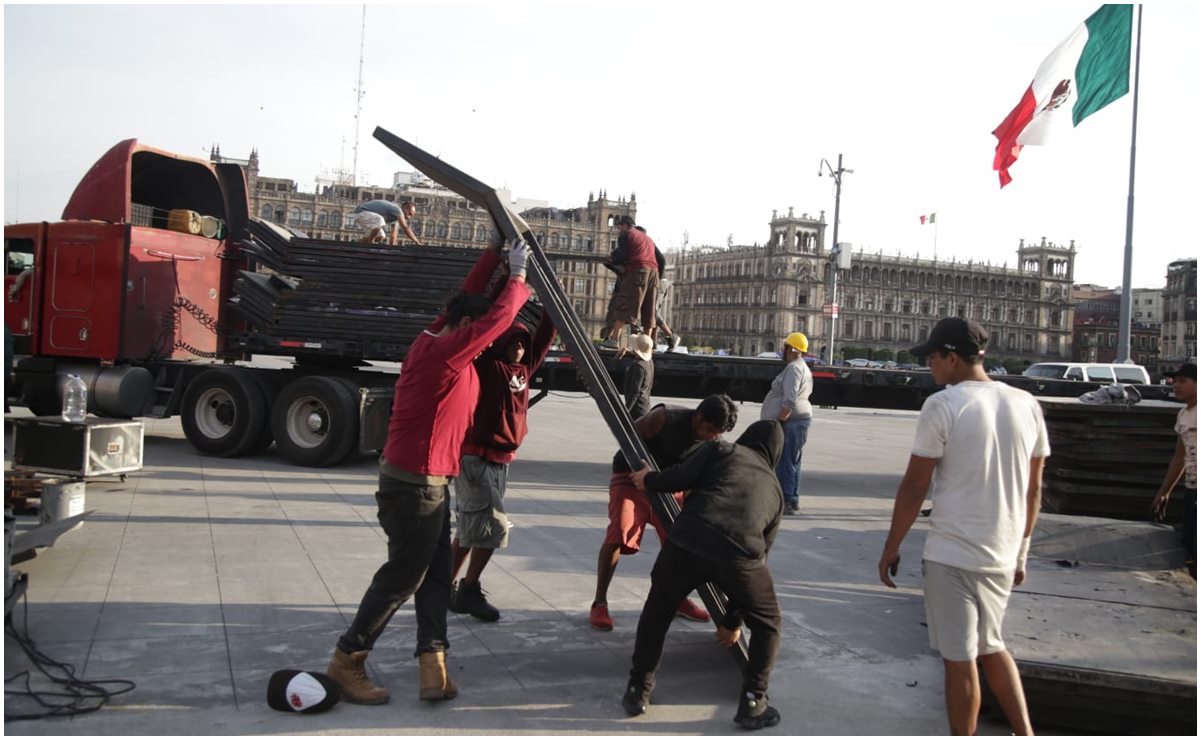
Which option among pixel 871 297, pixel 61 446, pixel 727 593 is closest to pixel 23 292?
pixel 61 446

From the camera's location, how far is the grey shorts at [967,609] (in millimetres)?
4266

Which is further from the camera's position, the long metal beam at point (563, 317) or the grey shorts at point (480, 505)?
the grey shorts at point (480, 505)

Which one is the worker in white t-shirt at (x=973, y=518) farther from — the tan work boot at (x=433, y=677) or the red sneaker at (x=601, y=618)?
the red sneaker at (x=601, y=618)

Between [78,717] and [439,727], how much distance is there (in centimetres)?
158

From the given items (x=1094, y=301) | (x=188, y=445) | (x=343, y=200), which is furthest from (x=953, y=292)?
(x=188, y=445)

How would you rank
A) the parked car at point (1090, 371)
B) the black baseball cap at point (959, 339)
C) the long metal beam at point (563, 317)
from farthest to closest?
the parked car at point (1090, 371)
the long metal beam at point (563, 317)
the black baseball cap at point (959, 339)

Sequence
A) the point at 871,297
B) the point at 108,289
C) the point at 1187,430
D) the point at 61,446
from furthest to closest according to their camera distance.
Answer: the point at 871,297 → the point at 108,289 → the point at 61,446 → the point at 1187,430

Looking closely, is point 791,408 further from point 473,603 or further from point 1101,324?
point 1101,324

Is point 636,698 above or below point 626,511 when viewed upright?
below

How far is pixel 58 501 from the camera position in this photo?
7020mm

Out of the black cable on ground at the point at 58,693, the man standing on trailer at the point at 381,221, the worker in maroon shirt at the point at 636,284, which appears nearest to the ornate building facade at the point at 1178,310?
the man standing on trailer at the point at 381,221

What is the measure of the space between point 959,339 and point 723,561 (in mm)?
1483

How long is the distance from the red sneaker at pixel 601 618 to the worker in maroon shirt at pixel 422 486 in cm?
142

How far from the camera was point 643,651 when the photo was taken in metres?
4.94
